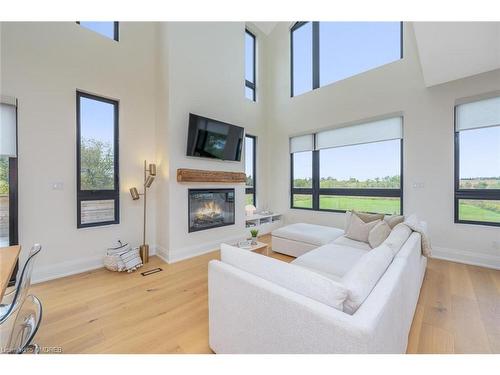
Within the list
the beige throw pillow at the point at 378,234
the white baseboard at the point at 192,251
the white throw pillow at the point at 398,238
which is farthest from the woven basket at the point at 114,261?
the beige throw pillow at the point at 378,234

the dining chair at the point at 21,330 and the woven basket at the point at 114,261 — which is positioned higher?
the dining chair at the point at 21,330

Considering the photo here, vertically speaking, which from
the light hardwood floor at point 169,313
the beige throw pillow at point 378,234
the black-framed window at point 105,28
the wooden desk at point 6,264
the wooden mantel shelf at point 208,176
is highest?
the black-framed window at point 105,28

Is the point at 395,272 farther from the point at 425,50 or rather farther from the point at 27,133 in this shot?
the point at 27,133

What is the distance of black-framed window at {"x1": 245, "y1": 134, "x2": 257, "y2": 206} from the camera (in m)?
5.21

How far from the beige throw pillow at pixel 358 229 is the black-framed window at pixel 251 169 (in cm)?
268

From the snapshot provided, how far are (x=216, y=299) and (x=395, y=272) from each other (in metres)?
1.13

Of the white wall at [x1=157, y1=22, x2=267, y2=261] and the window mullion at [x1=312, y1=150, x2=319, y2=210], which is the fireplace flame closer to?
the white wall at [x1=157, y1=22, x2=267, y2=261]

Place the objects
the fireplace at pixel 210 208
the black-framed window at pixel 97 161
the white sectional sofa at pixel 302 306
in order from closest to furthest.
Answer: the white sectional sofa at pixel 302 306 → the black-framed window at pixel 97 161 → the fireplace at pixel 210 208

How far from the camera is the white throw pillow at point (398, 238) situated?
1.71 m

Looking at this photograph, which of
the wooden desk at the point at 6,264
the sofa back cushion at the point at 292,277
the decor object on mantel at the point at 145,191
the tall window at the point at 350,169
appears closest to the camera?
the sofa back cushion at the point at 292,277

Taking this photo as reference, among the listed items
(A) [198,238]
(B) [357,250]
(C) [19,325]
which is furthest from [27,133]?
(B) [357,250]

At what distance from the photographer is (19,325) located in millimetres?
1213

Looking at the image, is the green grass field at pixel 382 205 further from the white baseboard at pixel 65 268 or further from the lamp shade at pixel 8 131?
the lamp shade at pixel 8 131

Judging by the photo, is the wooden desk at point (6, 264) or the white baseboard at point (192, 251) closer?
the wooden desk at point (6, 264)
